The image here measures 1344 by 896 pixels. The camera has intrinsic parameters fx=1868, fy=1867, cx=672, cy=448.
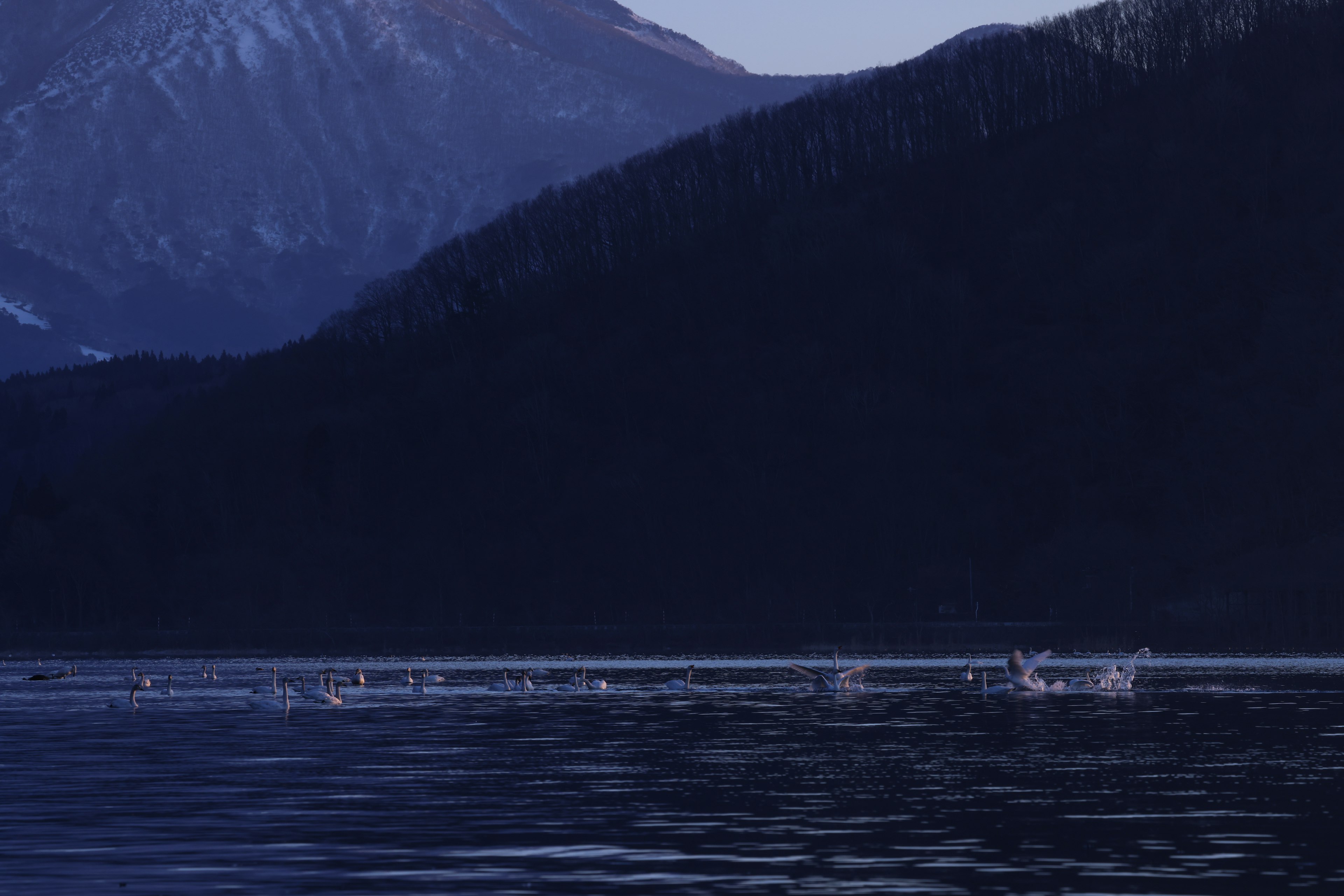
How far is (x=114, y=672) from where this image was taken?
141875 mm

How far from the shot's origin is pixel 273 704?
297 ft

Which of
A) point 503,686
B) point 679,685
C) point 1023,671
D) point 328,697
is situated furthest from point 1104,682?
point 328,697

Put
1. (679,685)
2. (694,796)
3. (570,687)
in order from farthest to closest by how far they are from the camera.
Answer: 1. (570,687)
2. (679,685)
3. (694,796)

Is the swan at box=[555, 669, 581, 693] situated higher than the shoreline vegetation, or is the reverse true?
the shoreline vegetation

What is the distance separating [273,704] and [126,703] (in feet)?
27.1

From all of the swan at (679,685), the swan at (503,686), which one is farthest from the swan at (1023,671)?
the swan at (503,686)

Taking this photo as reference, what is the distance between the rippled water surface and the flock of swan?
11.0 feet

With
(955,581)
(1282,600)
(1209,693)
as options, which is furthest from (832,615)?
(1209,693)

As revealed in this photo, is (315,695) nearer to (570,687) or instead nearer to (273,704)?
(273,704)

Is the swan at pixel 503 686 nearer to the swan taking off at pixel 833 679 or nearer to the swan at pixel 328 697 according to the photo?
the swan at pixel 328 697

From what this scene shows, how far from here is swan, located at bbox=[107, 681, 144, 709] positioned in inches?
3588

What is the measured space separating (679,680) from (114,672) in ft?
191

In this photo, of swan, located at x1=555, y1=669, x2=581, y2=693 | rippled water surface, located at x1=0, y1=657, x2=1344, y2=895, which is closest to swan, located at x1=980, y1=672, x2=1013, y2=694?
rippled water surface, located at x1=0, y1=657, x2=1344, y2=895

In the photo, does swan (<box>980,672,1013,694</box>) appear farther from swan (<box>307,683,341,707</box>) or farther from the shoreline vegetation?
the shoreline vegetation
